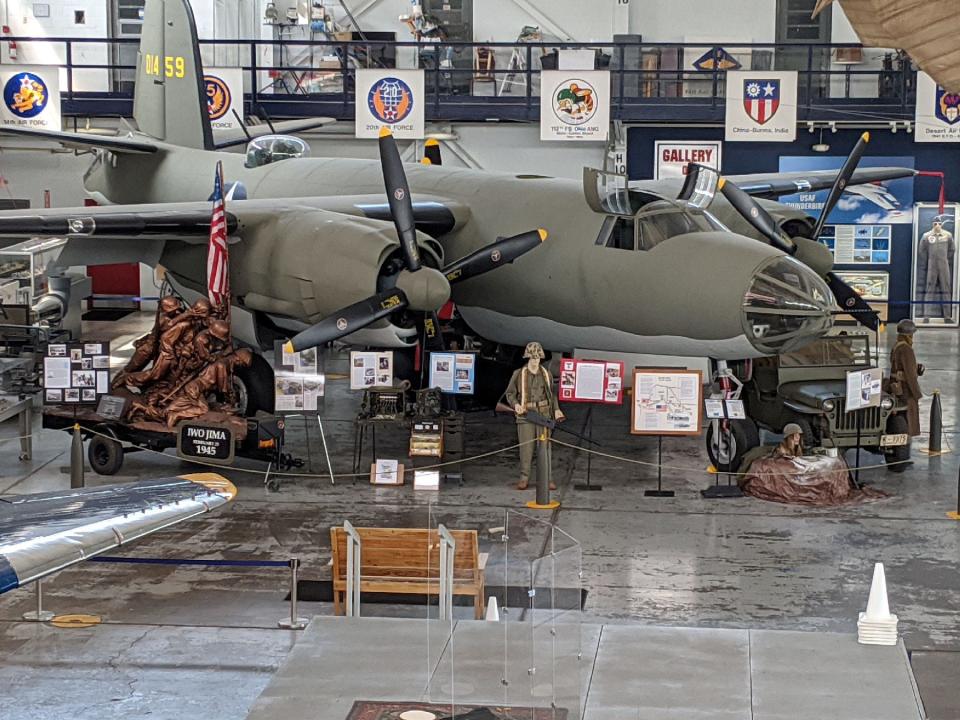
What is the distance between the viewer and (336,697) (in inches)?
256

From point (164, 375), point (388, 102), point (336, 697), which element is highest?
point (388, 102)

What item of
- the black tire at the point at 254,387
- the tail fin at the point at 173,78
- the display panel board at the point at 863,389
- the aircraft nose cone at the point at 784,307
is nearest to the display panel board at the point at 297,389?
the black tire at the point at 254,387

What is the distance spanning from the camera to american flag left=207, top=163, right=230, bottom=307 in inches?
595

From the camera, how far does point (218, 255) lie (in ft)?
49.7

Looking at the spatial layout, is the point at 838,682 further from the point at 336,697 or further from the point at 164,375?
the point at 164,375

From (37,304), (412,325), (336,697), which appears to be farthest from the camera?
(37,304)

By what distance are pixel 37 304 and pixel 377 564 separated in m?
14.0

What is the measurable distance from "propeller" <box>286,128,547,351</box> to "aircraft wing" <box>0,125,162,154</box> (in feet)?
23.7

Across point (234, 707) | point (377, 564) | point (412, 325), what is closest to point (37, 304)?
point (412, 325)

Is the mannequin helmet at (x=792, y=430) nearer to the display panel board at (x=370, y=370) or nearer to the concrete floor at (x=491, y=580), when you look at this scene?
the concrete floor at (x=491, y=580)

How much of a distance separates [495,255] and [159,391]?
429 cm

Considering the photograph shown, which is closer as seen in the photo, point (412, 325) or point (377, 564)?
point (377, 564)

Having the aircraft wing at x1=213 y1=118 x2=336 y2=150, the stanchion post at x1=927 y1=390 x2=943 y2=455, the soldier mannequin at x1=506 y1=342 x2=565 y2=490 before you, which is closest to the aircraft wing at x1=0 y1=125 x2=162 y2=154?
the aircraft wing at x1=213 y1=118 x2=336 y2=150

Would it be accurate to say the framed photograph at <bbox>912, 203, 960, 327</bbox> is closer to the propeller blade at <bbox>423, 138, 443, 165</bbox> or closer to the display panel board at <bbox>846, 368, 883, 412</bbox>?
the propeller blade at <bbox>423, 138, 443, 165</bbox>
